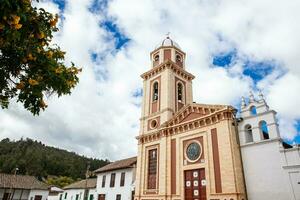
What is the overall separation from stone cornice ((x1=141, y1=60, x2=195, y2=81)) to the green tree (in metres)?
21.8

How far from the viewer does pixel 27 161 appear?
79.5 m

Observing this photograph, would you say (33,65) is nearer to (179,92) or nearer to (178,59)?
(179,92)

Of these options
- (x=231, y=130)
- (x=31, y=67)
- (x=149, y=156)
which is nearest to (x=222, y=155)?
(x=231, y=130)

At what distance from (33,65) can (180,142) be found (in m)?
18.7

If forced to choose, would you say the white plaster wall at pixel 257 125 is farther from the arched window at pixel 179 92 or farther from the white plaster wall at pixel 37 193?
the white plaster wall at pixel 37 193

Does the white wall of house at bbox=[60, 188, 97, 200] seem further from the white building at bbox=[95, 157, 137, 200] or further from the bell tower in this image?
the bell tower

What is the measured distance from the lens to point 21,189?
37500 mm

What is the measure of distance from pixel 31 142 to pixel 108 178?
93.6 metres

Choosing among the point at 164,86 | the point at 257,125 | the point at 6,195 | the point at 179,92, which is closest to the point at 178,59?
the point at 179,92

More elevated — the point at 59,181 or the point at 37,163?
the point at 37,163

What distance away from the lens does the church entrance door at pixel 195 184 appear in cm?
1983

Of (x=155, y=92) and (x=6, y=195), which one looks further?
(x=6, y=195)

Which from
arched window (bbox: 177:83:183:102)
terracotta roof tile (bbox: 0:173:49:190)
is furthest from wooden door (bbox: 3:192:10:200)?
arched window (bbox: 177:83:183:102)

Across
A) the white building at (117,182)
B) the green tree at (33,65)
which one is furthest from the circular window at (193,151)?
the green tree at (33,65)
